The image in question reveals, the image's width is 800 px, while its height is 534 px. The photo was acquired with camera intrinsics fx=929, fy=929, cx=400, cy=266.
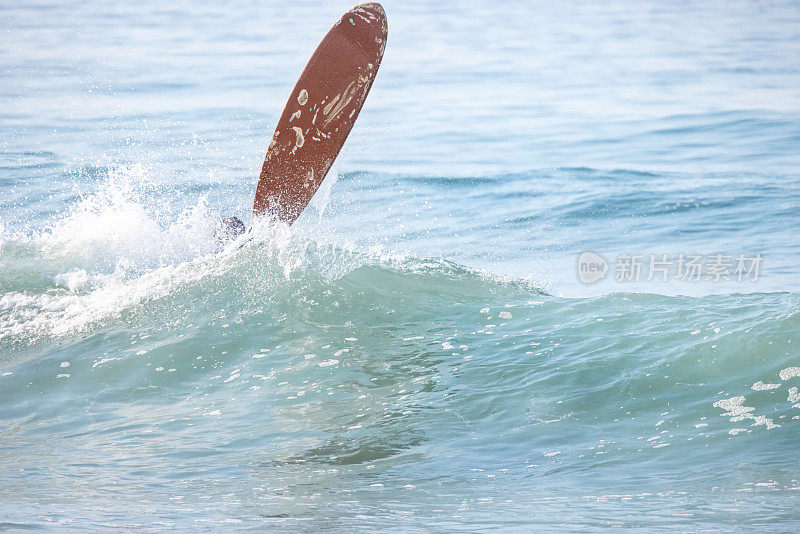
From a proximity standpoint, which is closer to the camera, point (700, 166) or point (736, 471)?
point (736, 471)

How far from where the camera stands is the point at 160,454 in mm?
4348

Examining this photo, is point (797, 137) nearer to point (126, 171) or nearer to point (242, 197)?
point (242, 197)

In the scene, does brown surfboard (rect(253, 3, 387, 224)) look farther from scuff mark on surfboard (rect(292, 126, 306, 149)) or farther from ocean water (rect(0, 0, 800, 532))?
ocean water (rect(0, 0, 800, 532))

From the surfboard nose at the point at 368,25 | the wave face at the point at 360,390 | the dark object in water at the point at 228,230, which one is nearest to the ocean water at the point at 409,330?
the wave face at the point at 360,390

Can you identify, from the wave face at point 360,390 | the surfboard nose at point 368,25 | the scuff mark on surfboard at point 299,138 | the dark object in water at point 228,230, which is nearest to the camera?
the wave face at point 360,390

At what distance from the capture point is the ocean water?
3.80 m

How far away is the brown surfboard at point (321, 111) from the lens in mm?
6086

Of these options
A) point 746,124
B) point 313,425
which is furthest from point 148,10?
point 313,425

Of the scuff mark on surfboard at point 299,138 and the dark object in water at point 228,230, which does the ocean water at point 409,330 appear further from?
the scuff mark on surfboard at point 299,138

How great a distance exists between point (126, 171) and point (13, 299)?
495 cm

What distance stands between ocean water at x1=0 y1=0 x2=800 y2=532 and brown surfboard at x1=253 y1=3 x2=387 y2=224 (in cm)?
24

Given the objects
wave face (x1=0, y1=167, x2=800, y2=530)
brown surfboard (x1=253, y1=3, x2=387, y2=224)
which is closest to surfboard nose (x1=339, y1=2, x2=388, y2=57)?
brown surfboard (x1=253, y1=3, x2=387, y2=224)

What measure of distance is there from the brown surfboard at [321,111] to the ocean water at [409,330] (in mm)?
238

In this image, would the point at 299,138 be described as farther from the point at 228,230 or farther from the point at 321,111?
the point at 228,230
